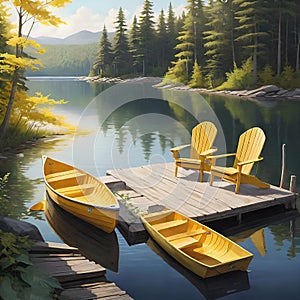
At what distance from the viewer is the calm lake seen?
6410 mm

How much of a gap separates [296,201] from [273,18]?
112ft

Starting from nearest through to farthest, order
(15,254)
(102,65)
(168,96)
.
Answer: (15,254), (168,96), (102,65)

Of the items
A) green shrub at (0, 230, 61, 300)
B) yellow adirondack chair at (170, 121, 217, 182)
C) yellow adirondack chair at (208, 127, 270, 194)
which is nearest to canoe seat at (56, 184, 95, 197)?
yellow adirondack chair at (170, 121, 217, 182)

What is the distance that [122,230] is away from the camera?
824 centimetres

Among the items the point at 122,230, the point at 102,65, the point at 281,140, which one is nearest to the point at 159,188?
the point at 122,230

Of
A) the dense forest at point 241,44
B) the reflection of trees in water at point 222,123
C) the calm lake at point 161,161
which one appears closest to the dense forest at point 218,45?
the dense forest at point 241,44

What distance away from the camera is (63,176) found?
388 inches

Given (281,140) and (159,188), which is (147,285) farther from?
(281,140)

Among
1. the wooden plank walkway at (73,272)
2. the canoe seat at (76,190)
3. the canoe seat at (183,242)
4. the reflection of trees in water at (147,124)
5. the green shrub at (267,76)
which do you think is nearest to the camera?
the wooden plank walkway at (73,272)

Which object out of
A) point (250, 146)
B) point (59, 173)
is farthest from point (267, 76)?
point (59, 173)

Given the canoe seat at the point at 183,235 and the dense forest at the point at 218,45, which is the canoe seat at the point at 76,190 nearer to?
the canoe seat at the point at 183,235

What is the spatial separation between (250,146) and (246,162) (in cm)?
76

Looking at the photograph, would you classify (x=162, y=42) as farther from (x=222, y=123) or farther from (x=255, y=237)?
(x=255, y=237)

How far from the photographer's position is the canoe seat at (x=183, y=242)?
6836 mm
